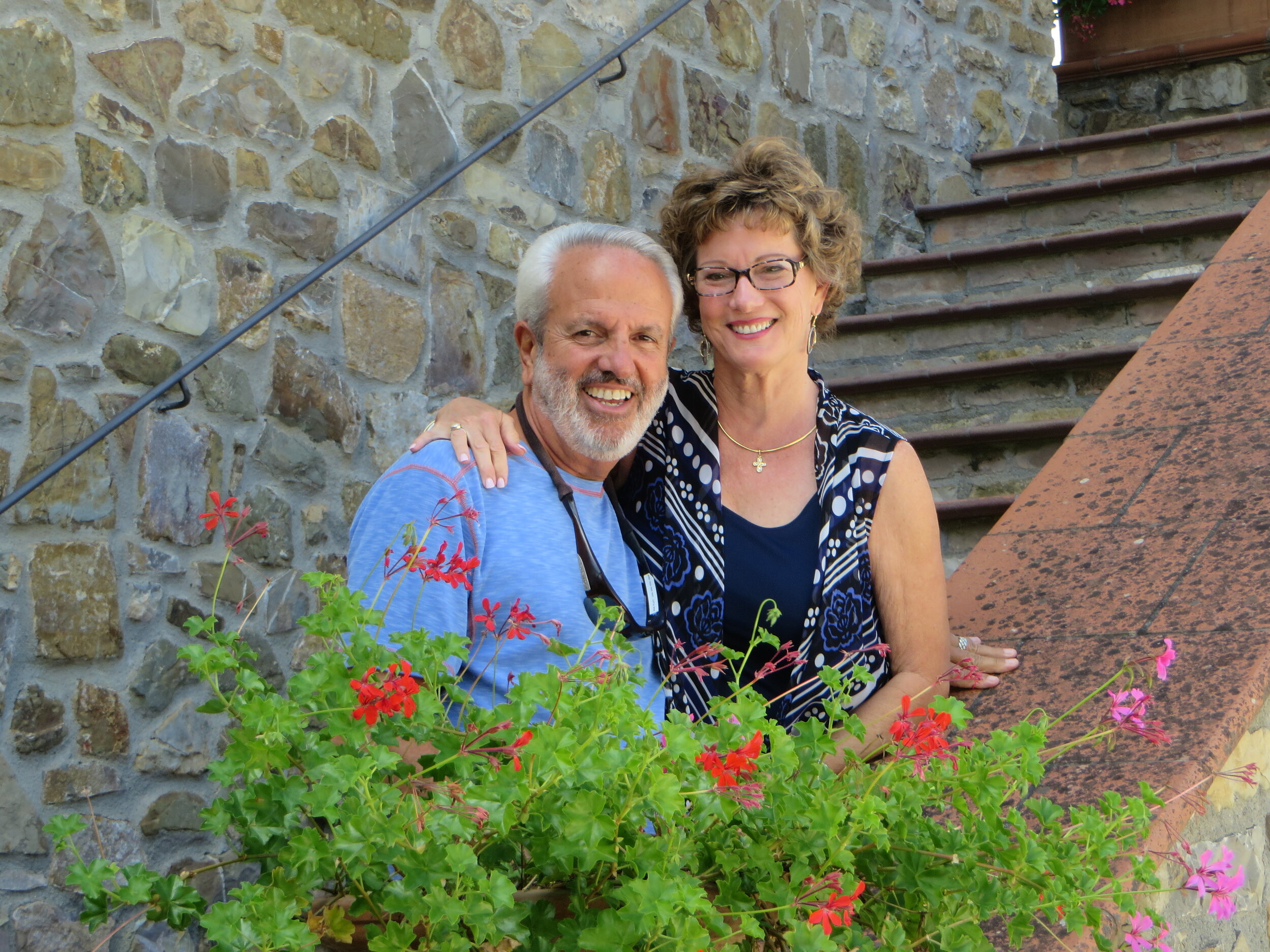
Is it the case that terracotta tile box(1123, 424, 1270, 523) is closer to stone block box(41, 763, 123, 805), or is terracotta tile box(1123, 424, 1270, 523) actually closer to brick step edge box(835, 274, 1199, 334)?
brick step edge box(835, 274, 1199, 334)

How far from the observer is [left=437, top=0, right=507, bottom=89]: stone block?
3619 millimetres

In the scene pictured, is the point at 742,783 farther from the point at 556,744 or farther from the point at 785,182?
the point at 785,182

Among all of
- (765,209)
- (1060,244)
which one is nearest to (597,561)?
(765,209)

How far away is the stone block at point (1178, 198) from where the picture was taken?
4375 mm

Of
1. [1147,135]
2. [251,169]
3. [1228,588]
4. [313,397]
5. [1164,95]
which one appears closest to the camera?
[1228,588]

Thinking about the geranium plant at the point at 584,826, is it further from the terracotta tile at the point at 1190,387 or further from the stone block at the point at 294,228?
the stone block at the point at 294,228

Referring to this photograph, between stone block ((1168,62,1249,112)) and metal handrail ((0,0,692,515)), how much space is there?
321 cm

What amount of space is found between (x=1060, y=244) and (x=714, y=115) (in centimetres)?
122

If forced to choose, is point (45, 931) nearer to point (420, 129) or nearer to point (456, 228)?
point (456, 228)

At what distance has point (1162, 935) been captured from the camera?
57.1 inches

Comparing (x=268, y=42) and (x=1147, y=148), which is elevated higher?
(x=268, y=42)

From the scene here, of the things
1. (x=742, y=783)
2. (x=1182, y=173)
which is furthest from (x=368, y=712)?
(x=1182, y=173)

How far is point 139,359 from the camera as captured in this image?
9.34ft

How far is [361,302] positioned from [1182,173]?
2736 mm
